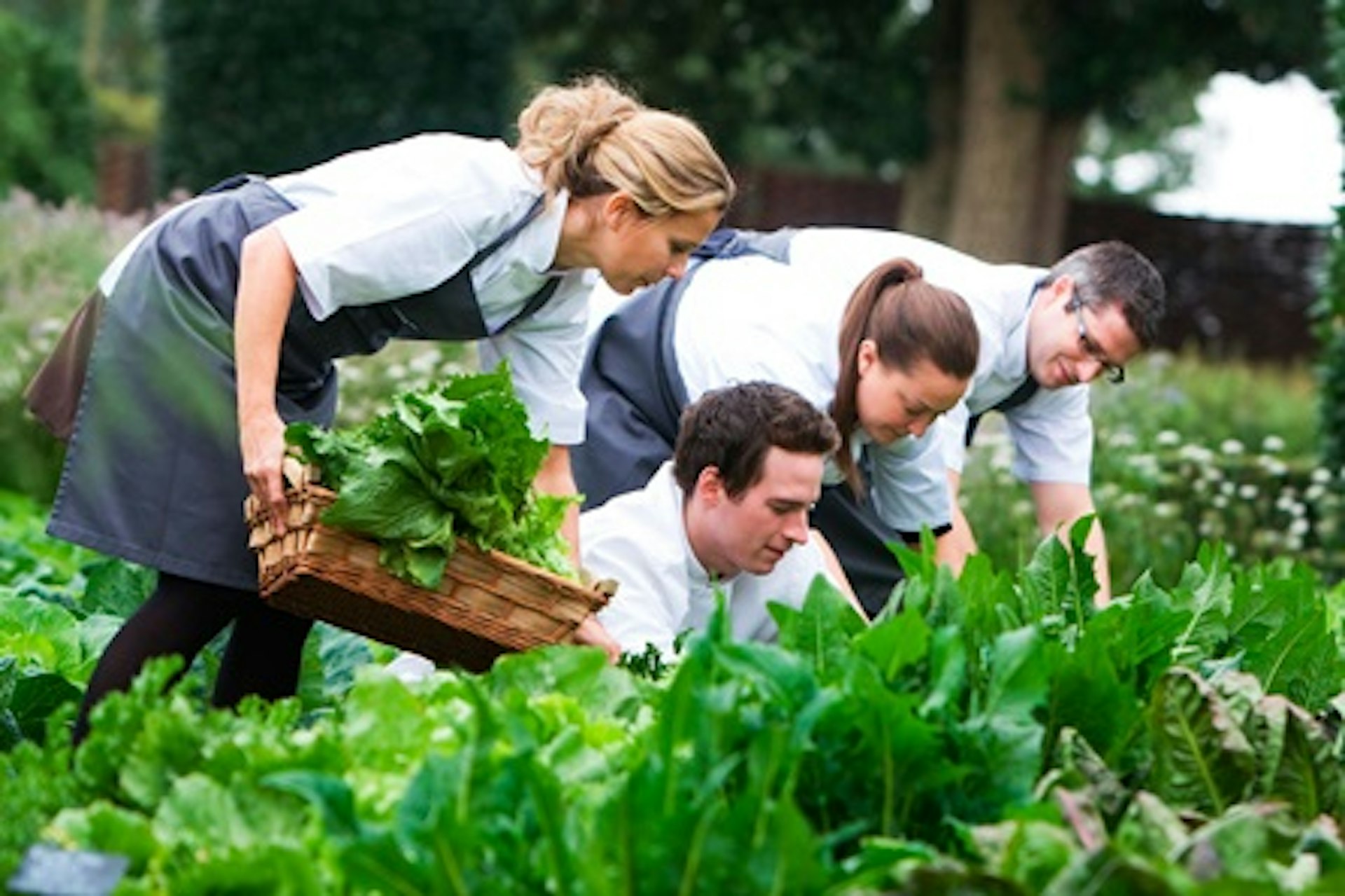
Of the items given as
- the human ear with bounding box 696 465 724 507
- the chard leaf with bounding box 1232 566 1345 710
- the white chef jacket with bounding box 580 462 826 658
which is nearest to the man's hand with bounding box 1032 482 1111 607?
the white chef jacket with bounding box 580 462 826 658

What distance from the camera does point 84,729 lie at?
13.0 feet

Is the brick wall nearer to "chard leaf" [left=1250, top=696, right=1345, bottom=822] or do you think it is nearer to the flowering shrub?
the flowering shrub

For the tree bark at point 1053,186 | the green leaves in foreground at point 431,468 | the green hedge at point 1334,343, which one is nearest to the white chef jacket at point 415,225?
the green leaves in foreground at point 431,468

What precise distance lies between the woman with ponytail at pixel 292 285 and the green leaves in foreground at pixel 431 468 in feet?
0.55

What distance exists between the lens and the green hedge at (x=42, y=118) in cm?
1895

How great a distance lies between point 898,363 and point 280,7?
12779 mm

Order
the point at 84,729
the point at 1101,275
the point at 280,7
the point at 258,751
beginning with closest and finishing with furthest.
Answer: the point at 258,751 < the point at 84,729 < the point at 1101,275 < the point at 280,7

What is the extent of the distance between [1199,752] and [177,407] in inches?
69.9

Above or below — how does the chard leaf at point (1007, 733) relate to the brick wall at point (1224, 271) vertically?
above

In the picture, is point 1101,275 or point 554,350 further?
point 1101,275

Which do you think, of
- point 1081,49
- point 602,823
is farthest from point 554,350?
point 1081,49

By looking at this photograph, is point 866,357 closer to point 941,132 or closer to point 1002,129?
point 1002,129

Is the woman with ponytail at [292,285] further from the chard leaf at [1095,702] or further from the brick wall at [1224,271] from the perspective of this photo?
the brick wall at [1224,271]

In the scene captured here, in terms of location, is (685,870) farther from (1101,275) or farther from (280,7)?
(280,7)
